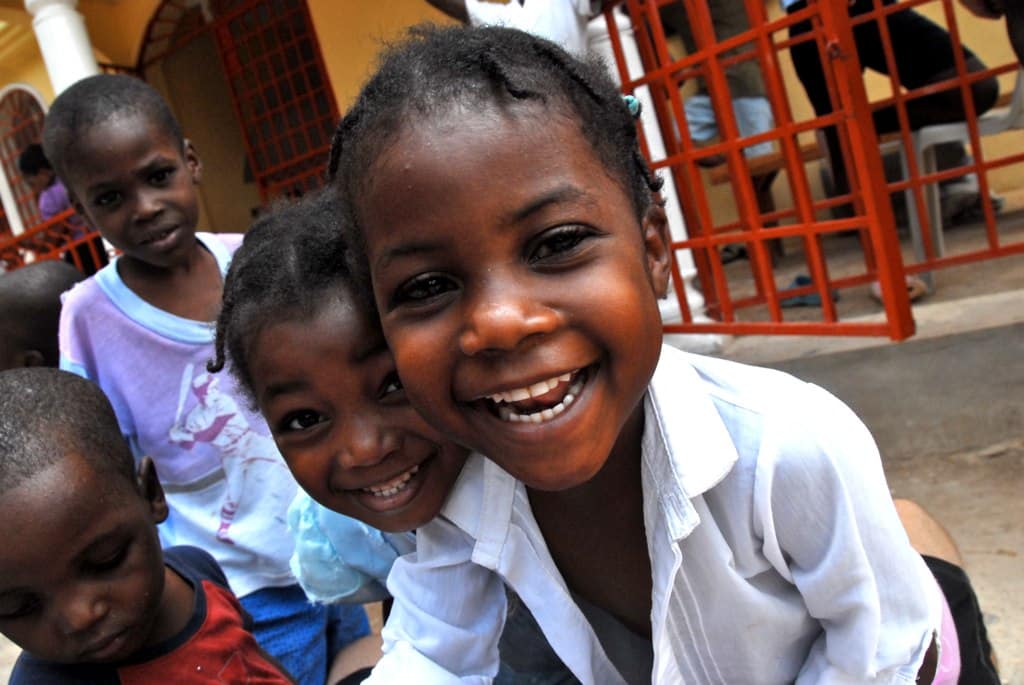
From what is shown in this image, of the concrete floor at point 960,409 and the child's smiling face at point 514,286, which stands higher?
the child's smiling face at point 514,286

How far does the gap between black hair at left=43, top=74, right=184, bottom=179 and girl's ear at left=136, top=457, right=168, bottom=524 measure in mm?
996

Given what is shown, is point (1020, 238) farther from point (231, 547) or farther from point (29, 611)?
point (29, 611)

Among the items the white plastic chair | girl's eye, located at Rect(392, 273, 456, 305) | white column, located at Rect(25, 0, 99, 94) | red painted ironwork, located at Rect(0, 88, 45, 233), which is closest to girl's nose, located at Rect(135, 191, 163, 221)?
girl's eye, located at Rect(392, 273, 456, 305)

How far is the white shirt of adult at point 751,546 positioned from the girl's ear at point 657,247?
137mm

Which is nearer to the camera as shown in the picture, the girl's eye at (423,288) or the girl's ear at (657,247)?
the girl's eye at (423,288)

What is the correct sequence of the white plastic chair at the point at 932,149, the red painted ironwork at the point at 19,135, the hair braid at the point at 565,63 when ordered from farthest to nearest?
the red painted ironwork at the point at 19,135
the white plastic chair at the point at 932,149
the hair braid at the point at 565,63

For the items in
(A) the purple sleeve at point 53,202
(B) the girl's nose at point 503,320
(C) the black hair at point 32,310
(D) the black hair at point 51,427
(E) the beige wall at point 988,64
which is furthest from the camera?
(A) the purple sleeve at point 53,202

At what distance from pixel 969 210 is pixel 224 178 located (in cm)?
694

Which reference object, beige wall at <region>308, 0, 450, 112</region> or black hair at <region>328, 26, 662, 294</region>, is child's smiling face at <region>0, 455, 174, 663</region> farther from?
beige wall at <region>308, 0, 450, 112</region>

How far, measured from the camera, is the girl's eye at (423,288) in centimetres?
105

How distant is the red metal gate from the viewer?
2412mm

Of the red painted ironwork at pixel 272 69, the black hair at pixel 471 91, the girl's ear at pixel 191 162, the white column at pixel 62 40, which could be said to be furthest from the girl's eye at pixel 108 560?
the white column at pixel 62 40

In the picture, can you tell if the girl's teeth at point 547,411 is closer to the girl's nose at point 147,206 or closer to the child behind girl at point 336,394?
the child behind girl at point 336,394

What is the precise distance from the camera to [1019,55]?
2426 mm
